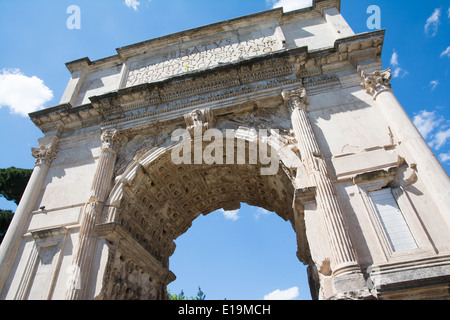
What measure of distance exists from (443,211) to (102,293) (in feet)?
22.0

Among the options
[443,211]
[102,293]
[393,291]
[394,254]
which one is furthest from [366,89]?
[102,293]

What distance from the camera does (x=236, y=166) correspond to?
8.48 m

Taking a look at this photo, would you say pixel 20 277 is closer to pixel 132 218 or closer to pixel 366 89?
pixel 132 218

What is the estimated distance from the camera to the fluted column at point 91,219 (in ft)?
19.0

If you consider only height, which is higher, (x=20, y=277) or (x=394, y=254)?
(x=20, y=277)

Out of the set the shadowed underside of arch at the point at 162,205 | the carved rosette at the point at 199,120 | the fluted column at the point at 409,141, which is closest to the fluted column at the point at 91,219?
the shadowed underside of arch at the point at 162,205

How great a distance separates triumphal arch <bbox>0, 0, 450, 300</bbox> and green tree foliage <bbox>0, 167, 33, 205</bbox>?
19.9 ft

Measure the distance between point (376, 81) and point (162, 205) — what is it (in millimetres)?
6847

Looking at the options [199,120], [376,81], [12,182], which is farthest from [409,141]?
[12,182]

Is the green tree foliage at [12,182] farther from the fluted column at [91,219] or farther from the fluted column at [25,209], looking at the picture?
the fluted column at [91,219]

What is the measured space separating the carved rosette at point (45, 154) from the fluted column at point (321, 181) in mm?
6987

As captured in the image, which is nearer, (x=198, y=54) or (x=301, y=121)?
(x=301, y=121)

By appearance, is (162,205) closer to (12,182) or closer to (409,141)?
(409,141)

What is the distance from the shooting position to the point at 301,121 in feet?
22.6
